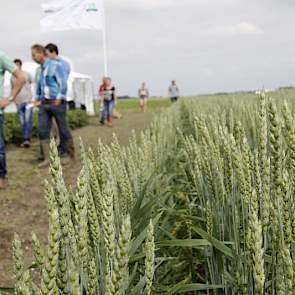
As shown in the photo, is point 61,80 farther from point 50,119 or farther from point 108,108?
point 108,108

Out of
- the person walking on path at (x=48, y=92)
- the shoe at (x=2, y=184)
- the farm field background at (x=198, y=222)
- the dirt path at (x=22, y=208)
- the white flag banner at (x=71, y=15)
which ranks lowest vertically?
the dirt path at (x=22, y=208)

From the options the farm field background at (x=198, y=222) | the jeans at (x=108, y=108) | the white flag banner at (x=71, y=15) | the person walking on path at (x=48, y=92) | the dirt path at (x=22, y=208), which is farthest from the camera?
the jeans at (x=108, y=108)

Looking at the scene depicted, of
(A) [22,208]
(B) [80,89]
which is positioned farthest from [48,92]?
(B) [80,89]

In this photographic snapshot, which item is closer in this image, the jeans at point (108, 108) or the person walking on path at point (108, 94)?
the person walking on path at point (108, 94)

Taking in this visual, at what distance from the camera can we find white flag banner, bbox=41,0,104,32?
1312 cm

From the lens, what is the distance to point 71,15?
13430 mm

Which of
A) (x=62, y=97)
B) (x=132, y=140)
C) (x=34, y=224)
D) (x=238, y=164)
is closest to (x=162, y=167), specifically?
(x=132, y=140)

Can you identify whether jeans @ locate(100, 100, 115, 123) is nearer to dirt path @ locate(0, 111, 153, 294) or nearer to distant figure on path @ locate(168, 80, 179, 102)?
dirt path @ locate(0, 111, 153, 294)

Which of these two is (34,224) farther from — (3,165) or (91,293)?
(91,293)

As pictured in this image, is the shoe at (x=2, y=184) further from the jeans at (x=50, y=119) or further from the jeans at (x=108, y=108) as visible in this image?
the jeans at (x=108, y=108)

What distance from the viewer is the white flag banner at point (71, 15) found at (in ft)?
43.1

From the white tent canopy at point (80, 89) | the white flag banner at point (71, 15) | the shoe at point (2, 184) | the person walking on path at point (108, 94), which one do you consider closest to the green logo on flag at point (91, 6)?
the white flag banner at point (71, 15)

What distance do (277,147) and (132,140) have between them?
4.51 ft

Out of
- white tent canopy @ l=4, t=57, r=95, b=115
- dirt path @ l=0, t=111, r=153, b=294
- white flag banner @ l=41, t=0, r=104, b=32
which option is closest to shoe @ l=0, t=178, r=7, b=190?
dirt path @ l=0, t=111, r=153, b=294
